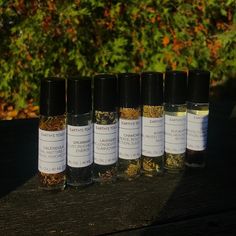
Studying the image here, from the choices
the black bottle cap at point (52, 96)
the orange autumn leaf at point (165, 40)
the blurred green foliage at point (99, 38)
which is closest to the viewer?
the black bottle cap at point (52, 96)

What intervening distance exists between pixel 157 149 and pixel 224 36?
6.68ft

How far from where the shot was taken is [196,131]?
1.21 m

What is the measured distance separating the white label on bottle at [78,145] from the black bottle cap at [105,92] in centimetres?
6

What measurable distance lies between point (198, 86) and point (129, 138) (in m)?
0.23

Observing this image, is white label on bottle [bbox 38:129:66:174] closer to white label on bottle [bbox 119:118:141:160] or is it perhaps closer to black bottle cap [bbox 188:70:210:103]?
white label on bottle [bbox 119:118:141:160]

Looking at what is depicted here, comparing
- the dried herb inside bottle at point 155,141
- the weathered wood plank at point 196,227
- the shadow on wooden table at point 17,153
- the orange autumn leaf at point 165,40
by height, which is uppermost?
the orange autumn leaf at point 165,40

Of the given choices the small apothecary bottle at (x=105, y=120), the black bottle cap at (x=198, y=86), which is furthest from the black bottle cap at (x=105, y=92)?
the black bottle cap at (x=198, y=86)

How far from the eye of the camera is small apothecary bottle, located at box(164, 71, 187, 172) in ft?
3.87

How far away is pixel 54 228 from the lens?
926mm

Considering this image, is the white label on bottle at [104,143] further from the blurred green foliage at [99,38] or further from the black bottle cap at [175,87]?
the blurred green foliage at [99,38]

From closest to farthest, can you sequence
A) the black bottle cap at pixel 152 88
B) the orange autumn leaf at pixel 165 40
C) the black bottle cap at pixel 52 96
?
the black bottle cap at pixel 52 96 → the black bottle cap at pixel 152 88 → the orange autumn leaf at pixel 165 40

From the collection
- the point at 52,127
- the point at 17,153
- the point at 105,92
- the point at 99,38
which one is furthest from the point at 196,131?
the point at 99,38

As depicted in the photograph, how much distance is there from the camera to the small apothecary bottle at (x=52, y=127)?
1.04 meters

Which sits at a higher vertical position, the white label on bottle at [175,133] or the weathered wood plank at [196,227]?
the white label on bottle at [175,133]
